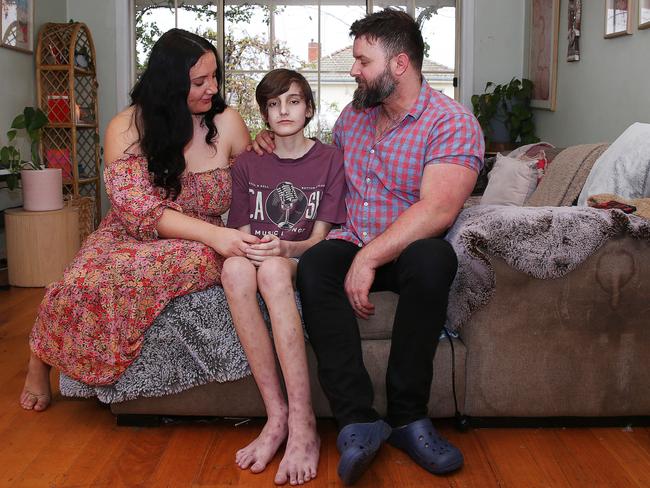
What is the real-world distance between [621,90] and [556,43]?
1.20 meters

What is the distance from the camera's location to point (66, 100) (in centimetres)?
502

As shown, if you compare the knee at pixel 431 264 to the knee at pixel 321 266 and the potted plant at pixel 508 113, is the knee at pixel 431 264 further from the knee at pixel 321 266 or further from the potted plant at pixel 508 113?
the potted plant at pixel 508 113

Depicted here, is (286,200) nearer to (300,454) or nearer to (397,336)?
(397,336)

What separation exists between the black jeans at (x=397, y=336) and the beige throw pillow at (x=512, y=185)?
153 centimetres

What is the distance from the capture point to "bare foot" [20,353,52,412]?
2182mm

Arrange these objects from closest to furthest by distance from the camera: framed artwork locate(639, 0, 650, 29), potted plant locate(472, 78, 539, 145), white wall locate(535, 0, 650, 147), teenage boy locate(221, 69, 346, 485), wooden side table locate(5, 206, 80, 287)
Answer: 1. teenage boy locate(221, 69, 346, 485)
2. framed artwork locate(639, 0, 650, 29)
3. white wall locate(535, 0, 650, 147)
4. wooden side table locate(5, 206, 80, 287)
5. potted plant locate(472, 78, 539, 145)

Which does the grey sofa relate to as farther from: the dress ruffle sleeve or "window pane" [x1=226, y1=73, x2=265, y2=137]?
"window pane" [x1=226, y1=73, x2=265, y2=137]

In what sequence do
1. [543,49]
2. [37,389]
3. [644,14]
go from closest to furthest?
[37,389] < [644,14] < [543,49]

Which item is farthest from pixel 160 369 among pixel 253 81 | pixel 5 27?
pixel 253 81

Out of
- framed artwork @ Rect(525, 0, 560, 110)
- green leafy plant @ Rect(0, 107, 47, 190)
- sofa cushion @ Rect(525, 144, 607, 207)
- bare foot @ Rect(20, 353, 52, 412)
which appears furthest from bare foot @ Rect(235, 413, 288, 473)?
framed artwork @ Rect(525, 0, 560, 110)

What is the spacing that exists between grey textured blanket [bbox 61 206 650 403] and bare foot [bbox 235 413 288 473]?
0.57 ft

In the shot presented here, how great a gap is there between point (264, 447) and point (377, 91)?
3.34ft

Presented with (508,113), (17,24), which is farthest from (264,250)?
(508,113)

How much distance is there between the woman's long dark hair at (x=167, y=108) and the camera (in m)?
2.14
